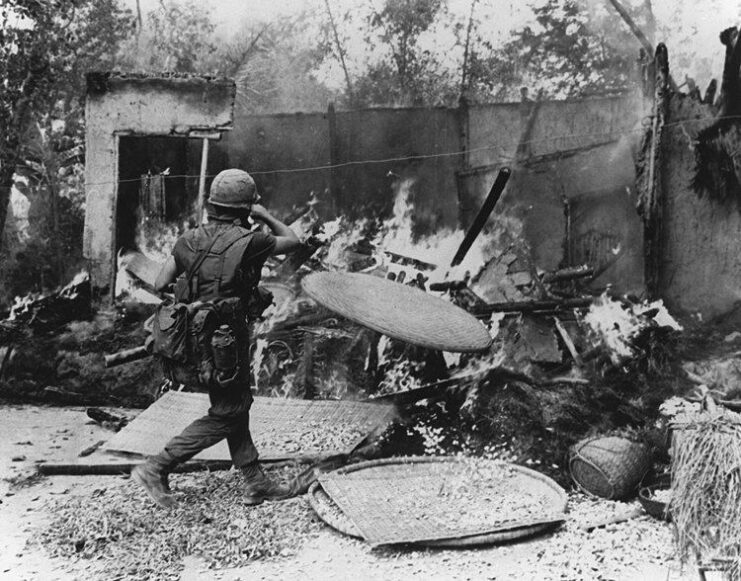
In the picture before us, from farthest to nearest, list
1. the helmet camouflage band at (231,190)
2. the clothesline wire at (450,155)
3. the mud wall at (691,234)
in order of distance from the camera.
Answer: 1. the clothesline wire at (450,155)
2. the mud wall at (691,234)
3. the helmet camouflage band at (231,190)

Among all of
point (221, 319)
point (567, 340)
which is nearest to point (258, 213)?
point (221, 319)

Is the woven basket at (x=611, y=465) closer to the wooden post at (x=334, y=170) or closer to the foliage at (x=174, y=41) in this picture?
the wooden post at (x=334, y=170)

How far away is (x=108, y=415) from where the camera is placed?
5.58 m

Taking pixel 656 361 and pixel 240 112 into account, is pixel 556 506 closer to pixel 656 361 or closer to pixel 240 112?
pixel 656 361

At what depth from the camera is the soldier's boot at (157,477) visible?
4406 mm

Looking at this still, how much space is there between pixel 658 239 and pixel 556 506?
2.26 metres

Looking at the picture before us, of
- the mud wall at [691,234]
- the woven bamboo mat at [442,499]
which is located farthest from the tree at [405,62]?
the woven bamboo mat at [442,499]

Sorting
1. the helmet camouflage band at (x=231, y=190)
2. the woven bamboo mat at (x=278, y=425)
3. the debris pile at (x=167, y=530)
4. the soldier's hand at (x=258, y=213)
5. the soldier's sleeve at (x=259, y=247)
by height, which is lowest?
the debris pile at (x=167, y=530)

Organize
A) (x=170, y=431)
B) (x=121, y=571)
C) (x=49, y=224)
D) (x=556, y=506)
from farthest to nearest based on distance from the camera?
(x=49, y=224) → (x=170, y=431) → (x=556, y=506) → (x=121, y=571)

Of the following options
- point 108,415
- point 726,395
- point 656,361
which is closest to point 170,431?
point 108,415

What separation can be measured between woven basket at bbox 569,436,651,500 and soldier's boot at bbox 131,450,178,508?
2576 millimetres

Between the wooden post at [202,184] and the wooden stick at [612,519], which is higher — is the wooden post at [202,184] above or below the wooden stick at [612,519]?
above

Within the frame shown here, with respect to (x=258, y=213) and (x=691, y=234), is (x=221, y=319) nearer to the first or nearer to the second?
(x=258, y=213)

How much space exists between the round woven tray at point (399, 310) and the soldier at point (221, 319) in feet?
2.15
